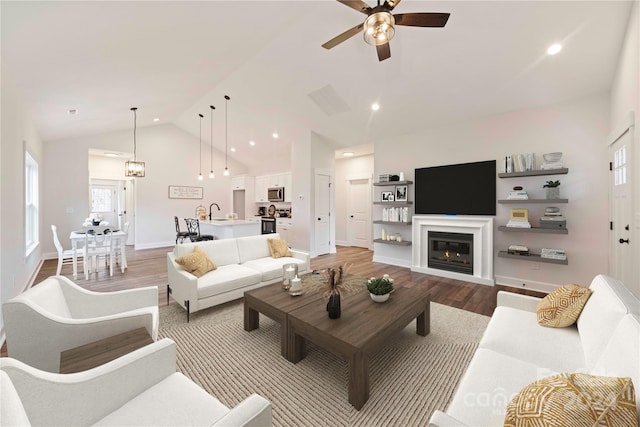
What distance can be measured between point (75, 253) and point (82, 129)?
2996 millimetres

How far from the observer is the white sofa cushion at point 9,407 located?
67 centimetres

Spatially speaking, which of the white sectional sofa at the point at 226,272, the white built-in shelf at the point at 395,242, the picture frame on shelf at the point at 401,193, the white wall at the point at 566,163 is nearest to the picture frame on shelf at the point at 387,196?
the picture frame on shelf at the point at 401,193

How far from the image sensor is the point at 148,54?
3.18m

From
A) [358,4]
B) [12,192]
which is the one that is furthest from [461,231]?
[12,192]

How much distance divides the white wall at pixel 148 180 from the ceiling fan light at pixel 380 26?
7731 mm

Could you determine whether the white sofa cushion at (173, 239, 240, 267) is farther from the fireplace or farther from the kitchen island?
the fireplace

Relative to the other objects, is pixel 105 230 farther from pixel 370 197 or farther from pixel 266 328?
pixel 370 197

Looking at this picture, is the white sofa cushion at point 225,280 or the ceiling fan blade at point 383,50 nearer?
the ceiling fan blade at point 383,50

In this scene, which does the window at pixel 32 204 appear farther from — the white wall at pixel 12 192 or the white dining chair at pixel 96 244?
the white wall at pixel 12 192

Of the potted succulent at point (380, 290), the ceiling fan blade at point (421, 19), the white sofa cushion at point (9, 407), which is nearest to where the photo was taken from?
the white sofa cushion at point (9, 407)

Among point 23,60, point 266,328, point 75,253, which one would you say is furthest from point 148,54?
point 75,253

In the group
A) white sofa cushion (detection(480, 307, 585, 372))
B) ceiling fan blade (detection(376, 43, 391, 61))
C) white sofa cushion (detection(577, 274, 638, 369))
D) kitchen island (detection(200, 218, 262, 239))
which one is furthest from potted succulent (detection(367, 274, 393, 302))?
kitchen island (detection(200, 218, 262, 239))

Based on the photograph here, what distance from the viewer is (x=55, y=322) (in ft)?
4.94

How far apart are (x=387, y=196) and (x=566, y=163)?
2840 mm
